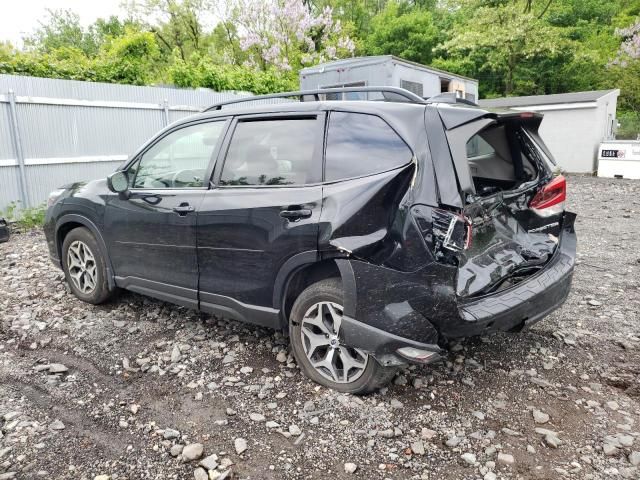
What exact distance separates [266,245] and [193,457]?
1.30 meters

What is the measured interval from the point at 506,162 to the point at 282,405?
2384mm

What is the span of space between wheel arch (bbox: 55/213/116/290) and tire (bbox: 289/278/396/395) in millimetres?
2015

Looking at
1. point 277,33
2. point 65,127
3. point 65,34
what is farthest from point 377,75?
point 65,34

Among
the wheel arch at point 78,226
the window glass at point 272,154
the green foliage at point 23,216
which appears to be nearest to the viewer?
the window glass at point 272,154

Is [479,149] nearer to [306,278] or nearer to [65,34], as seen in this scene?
[306,278]

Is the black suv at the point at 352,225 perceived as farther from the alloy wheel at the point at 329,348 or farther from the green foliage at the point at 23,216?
the green foliage at the point at 23,216

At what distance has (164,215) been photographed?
3.73 m

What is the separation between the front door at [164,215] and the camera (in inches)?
143

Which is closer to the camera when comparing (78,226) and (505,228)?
(505,228)

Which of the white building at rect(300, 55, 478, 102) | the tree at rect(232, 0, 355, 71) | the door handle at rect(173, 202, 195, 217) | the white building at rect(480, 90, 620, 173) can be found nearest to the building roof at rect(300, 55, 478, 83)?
the white building at rect(300, 55, 478, 102)

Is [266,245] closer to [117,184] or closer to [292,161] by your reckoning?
[292,161]

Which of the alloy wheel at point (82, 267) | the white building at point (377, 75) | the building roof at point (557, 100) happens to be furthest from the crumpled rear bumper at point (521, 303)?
the building roof at point (557, 100)

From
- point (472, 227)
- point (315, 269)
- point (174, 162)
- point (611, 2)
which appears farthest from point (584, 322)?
point (611, 2)

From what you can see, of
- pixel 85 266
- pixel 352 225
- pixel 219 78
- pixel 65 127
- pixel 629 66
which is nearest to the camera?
pixel 352 225
